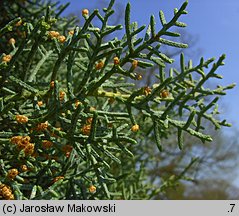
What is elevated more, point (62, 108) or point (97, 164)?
point (62, 108)

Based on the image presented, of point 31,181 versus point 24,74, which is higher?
point 24,74

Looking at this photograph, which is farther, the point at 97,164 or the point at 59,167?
the point at 59,167

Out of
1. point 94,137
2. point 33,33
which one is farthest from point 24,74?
point 94,137
